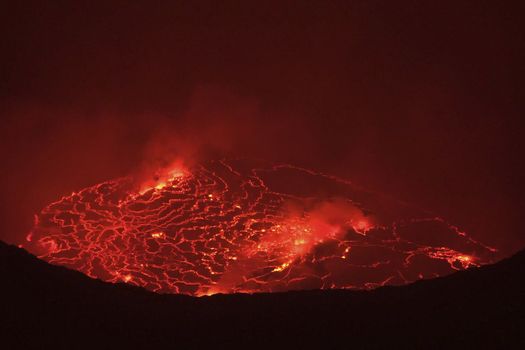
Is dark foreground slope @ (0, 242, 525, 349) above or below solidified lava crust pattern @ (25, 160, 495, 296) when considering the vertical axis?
below

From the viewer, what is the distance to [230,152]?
29.0 feet

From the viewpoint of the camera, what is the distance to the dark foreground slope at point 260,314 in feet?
7.16

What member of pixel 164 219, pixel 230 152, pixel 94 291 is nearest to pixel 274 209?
pixel 164 219

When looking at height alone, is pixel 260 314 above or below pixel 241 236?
below

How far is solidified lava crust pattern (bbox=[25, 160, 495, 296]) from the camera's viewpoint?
589 centimetres

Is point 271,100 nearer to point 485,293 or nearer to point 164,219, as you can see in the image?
point 164,219

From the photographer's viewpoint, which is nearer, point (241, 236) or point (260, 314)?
point (260, 314)

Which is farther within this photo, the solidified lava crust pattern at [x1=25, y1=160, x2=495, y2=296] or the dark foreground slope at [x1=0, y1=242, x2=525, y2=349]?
the solidified lava crust pattern at [x1=25, y1=160, x2=495, y2=296]

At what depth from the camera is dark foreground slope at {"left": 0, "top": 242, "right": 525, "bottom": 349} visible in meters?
2.18

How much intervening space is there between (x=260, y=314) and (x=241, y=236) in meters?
4.01

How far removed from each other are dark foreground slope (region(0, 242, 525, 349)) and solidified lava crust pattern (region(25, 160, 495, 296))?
9.92 feet

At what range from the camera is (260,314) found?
8.11 ft

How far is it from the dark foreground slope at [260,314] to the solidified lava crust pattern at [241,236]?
9.92 feet

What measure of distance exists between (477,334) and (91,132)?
770 cm
